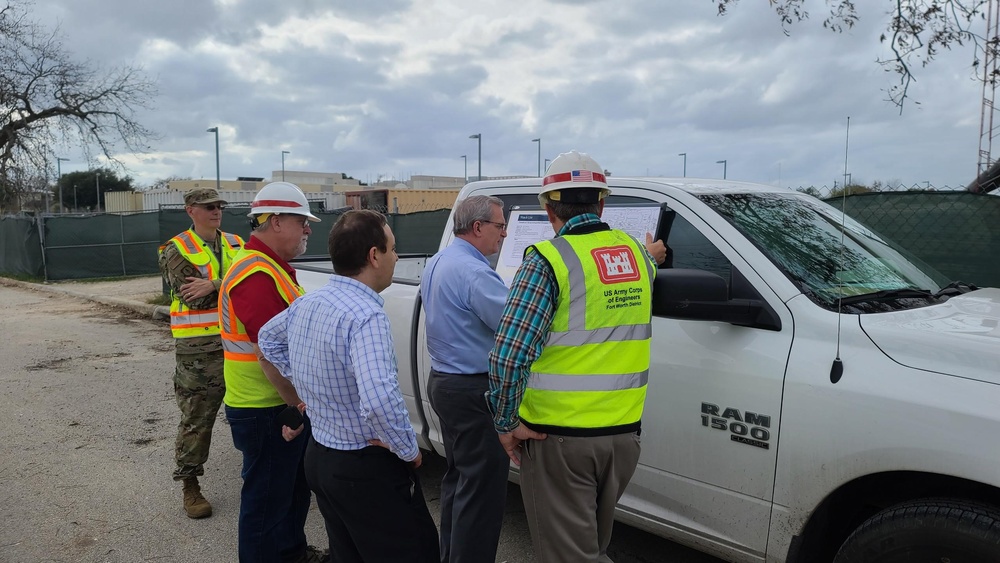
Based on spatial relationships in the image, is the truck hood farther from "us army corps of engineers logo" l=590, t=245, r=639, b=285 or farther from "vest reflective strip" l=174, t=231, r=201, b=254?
"vest reflective strip" l=174, t=231, r=201, b=254

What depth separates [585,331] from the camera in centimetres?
234

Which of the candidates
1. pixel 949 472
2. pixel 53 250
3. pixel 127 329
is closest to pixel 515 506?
pixel 949 472

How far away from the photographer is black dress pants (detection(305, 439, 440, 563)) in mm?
2396

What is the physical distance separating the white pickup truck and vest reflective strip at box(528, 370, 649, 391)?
1.40 ft

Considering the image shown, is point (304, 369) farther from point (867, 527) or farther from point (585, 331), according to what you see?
point (867, 527)

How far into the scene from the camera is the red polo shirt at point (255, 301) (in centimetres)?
311

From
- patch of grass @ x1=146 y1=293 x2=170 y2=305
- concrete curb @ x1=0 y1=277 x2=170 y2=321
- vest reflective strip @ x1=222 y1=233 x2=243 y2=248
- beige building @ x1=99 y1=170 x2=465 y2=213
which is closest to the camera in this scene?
vest reflective strip @ x1=222 y1=233 x2=243 y2=248

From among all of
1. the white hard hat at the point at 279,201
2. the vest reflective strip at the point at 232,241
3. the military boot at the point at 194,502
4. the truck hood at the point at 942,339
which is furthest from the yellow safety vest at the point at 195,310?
the truck hood at the point at 942,339

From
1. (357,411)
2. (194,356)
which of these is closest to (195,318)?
(194,356)

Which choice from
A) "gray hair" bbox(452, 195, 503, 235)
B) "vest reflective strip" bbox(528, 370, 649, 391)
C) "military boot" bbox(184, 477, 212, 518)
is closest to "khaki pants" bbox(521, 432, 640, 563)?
"vest reflective strip" bbox(528, 370, 649, 391)

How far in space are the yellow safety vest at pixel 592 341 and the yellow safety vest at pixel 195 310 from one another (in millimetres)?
2733

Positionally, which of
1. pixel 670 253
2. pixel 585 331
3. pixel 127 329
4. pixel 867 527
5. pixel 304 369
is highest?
pixel 670 253

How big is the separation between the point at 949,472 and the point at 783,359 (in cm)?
63

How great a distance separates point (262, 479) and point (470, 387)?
113 centimetres
